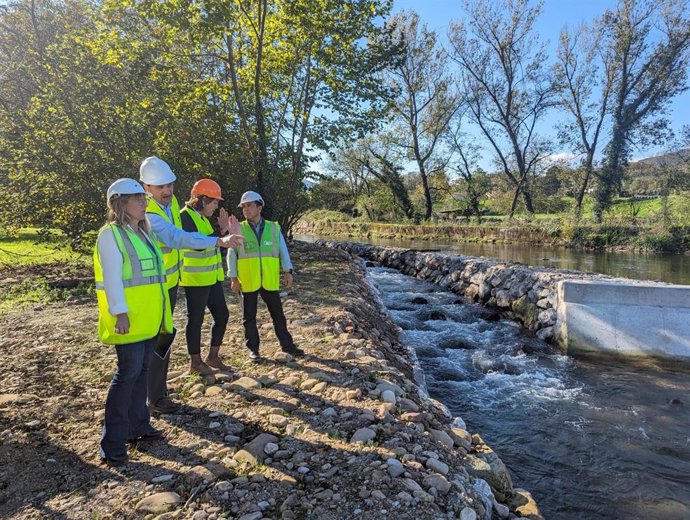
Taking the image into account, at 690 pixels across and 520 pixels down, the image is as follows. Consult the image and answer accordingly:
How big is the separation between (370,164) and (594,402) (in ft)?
124

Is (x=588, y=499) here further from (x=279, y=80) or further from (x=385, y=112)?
(x=279, y=80)

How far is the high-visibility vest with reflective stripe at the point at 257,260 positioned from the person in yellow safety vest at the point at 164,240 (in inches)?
35.8

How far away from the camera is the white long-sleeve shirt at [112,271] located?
2965 mm

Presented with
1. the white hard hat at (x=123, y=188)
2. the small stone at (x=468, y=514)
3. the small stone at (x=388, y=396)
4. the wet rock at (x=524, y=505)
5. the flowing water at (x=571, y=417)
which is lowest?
the flowing water at (x=571, y=417)

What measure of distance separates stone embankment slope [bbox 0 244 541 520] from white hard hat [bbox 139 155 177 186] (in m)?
2.00

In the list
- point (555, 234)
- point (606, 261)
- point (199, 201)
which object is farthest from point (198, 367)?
point (555, 234)

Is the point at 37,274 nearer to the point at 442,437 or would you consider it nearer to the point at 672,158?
the point at 442,437

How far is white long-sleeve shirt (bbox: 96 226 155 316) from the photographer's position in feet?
9.73

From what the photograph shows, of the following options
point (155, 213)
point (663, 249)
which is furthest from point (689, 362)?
point (663, 249)

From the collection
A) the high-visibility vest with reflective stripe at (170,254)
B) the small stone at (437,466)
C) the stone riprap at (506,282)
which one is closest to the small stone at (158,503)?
the small stone at (437,466)

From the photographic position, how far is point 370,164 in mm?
41938

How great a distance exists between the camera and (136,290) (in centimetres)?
311

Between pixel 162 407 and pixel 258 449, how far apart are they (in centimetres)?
118

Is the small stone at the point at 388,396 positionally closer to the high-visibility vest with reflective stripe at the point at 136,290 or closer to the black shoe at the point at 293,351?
the black shoe at the point at 293,351
